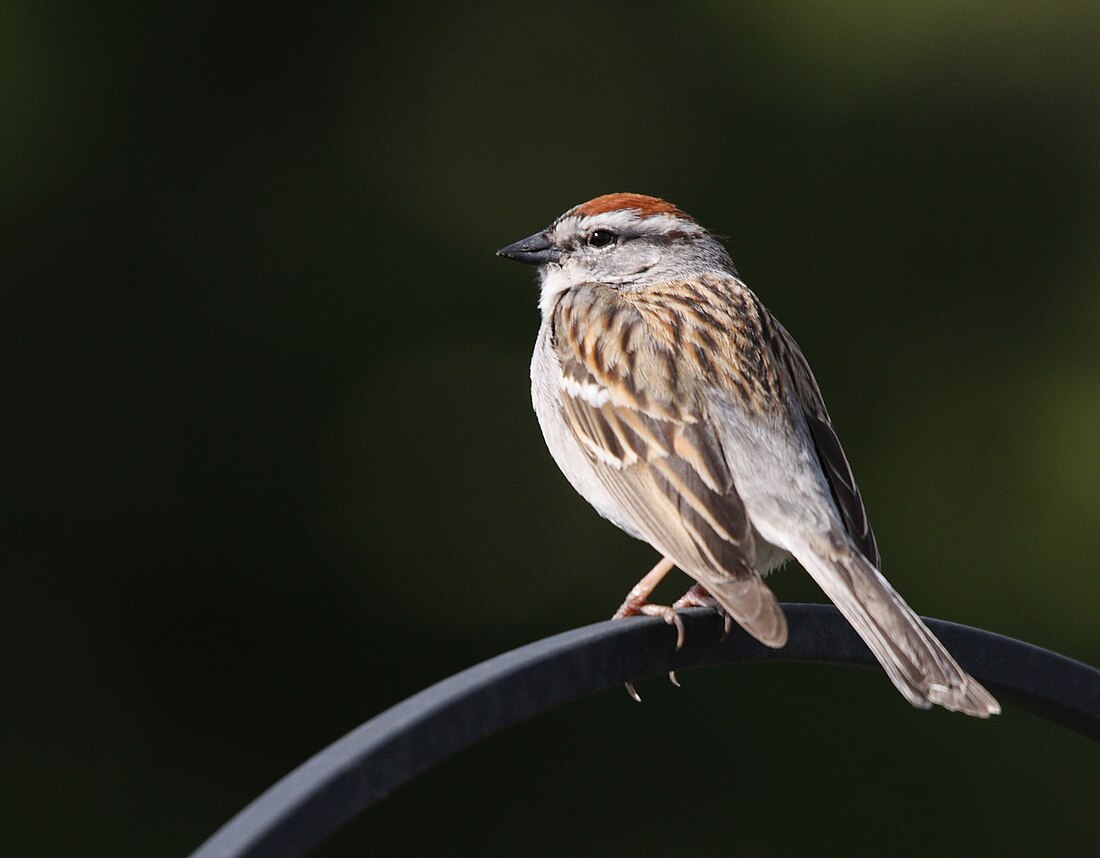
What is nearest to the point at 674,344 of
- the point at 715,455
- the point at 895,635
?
the point at 715,455

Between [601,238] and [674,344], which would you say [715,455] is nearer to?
[674,344]

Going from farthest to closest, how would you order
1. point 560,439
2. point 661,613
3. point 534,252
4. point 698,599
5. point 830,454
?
point 534,252 < point 560,439 < point 830,454 < point 698,599 < point 661,613

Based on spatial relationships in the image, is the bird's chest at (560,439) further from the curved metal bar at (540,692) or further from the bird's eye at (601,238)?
the curved metal bar at (540,692)

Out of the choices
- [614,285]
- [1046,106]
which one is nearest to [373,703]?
[614,285]

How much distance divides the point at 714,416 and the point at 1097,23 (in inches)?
109

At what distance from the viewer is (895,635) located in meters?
1.96

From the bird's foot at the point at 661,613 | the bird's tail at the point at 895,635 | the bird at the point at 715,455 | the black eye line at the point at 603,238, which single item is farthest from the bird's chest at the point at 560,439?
the bird's tail at the point at 895,635

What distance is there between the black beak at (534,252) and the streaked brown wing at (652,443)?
0.83 feet

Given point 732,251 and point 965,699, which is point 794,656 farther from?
point 732,251

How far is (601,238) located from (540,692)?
1680 mm

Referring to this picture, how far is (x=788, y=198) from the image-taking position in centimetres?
432

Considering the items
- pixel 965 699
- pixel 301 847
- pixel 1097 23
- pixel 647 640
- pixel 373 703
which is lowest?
pixel 373 703

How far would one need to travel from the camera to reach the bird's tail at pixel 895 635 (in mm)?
1852

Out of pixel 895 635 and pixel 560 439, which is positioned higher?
pixel 560 439
